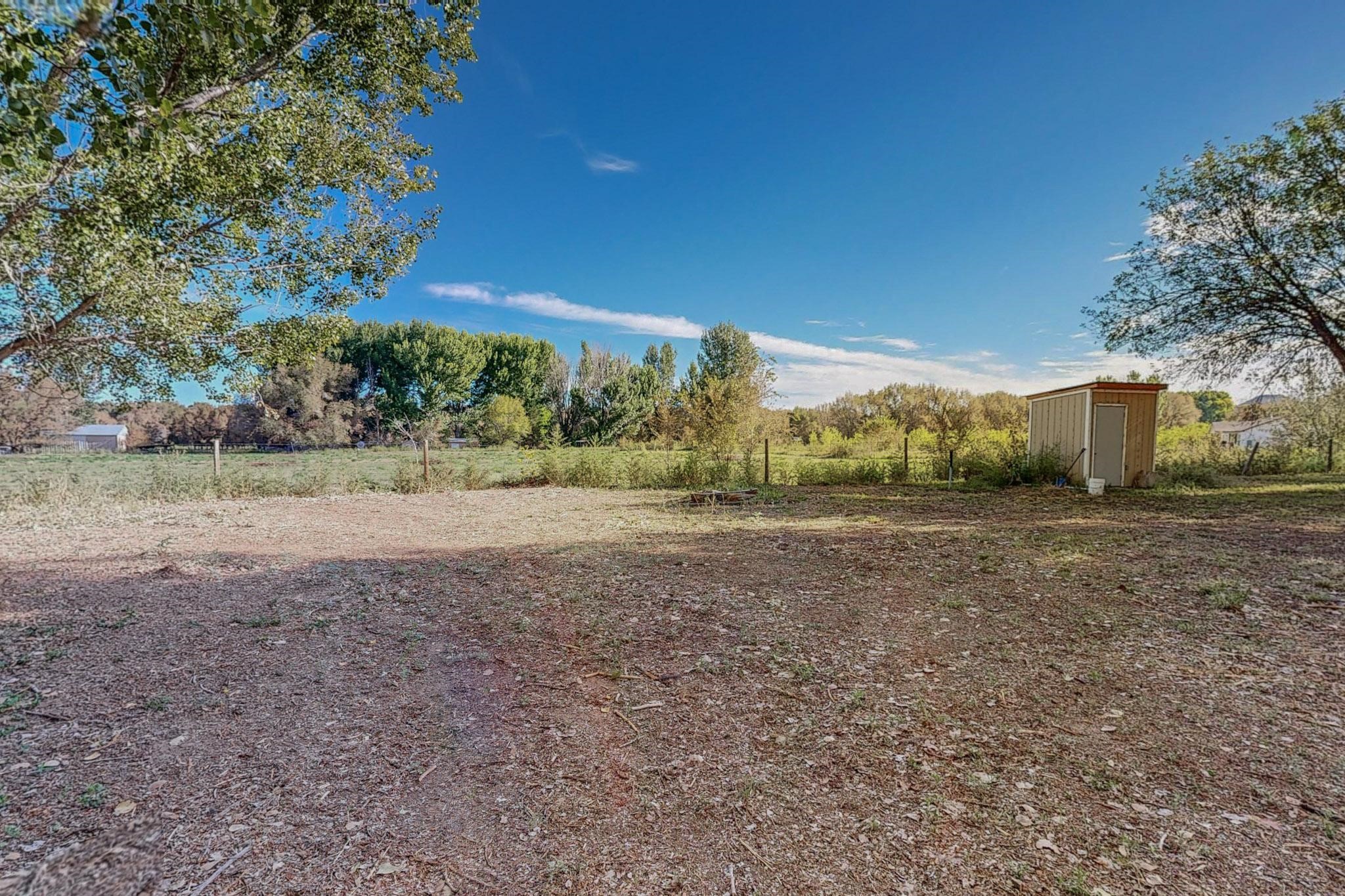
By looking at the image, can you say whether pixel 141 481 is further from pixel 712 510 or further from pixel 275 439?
pixel 275 439

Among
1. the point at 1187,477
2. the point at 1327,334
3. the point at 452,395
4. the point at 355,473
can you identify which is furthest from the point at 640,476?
the point at 452,395

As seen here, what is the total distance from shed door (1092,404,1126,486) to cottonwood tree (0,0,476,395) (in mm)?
13076

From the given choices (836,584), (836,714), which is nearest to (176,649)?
(836,714)

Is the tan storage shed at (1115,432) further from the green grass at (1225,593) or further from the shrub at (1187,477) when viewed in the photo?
the green grass at (1225,593)

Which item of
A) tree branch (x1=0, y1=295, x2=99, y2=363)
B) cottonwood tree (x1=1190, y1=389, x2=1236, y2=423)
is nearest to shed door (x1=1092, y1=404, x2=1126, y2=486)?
tree branch (x1=0, y1=295, x2=99, y2=363)

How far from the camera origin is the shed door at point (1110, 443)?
10.7 m

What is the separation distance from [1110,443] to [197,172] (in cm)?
1547

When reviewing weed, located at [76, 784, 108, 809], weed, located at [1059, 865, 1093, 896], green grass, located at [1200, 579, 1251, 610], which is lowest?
weed, located at [76, 784, 108, 809]

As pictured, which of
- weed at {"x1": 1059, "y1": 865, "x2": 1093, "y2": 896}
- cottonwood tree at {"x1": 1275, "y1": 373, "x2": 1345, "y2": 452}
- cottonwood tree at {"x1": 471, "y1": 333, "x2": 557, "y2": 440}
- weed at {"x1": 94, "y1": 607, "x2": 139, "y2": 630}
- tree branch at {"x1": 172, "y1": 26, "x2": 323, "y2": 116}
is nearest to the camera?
weed at {"x1": 1059, "y1": 865, "x2": 1093, "y2": 896}

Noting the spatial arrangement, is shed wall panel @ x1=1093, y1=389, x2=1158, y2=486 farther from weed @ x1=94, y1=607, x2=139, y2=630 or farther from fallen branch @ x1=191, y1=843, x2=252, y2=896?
weed @ x1=94, y1=607, x2=139, y2=630

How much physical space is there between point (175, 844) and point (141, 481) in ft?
38.2

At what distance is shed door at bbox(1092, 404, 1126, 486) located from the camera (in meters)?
10.7

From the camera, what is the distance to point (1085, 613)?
12.4 ft

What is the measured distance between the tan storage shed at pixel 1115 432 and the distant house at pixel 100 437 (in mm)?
22361
